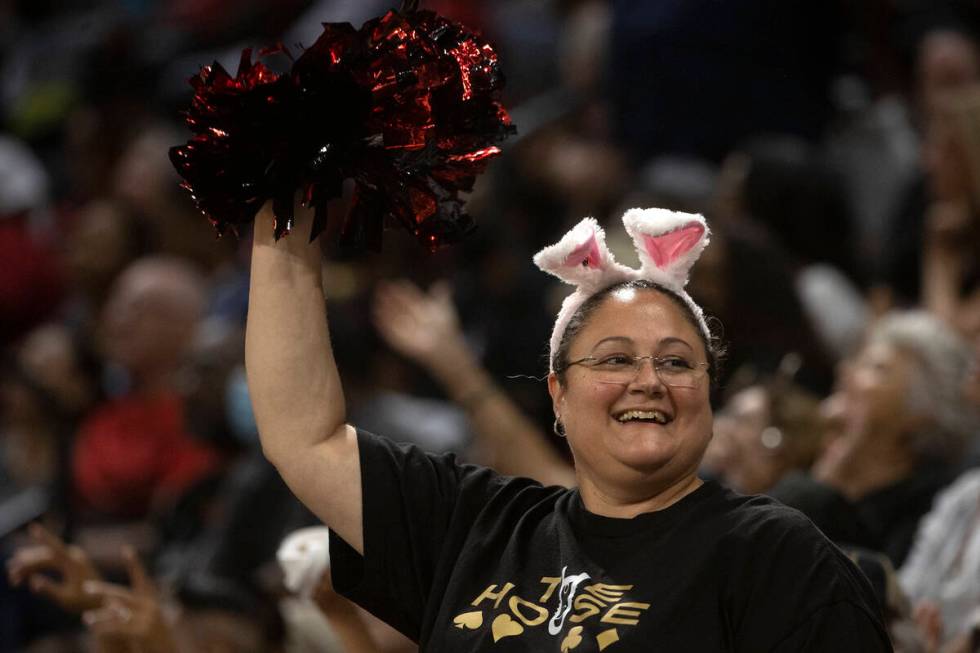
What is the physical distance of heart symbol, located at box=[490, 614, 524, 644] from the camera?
2254 millimetres

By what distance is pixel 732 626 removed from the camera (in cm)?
215

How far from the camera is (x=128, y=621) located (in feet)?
11.2

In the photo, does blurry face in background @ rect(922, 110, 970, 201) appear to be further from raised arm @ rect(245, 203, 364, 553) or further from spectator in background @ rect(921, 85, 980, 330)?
raised arm @ rect(245, 203, 364, 553)

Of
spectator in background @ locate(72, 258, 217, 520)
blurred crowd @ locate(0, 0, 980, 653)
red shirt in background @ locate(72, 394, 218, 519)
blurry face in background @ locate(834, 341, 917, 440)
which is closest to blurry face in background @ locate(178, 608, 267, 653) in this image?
blurred crowd @ locate(0, 0, 980, 653)

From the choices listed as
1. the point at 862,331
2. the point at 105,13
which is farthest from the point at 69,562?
the point at 105,13

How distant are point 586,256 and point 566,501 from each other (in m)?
0.38

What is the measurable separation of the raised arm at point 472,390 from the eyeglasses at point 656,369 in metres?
1.60

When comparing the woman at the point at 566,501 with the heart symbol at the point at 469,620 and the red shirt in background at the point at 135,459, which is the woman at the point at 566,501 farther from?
the red shirt in background at the point at 135,459

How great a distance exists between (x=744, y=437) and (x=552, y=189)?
2.55 meters

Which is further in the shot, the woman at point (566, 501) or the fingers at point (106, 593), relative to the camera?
the fingers at point (106, 593)

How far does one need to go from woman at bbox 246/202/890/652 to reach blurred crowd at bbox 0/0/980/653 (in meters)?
0.47

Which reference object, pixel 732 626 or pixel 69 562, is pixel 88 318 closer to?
pixel 69 562

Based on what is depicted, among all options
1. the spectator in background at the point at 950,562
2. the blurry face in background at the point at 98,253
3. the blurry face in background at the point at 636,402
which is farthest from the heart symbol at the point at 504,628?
the blurry face in background at the point at 98,253

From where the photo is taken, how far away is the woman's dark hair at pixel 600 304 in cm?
244
